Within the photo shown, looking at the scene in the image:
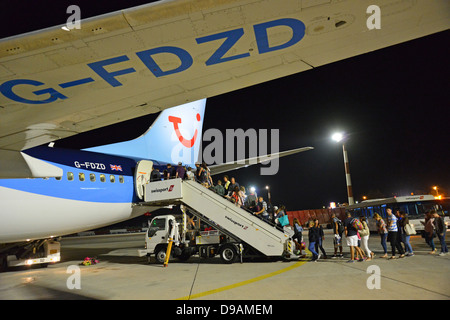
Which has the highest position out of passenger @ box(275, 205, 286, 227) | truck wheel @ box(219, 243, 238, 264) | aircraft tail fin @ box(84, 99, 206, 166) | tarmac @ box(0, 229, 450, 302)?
aircraft tail fin @ box(84, 99, 206, 166)

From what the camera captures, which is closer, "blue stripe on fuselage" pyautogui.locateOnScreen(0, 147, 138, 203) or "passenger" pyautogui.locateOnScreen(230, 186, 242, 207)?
"blue stripe on fuselage" pyautogui.locateOnScreen(0, 147, 138, 203)

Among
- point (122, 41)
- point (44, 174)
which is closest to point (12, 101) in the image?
point (122, 41)

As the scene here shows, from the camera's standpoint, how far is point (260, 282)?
290 inches

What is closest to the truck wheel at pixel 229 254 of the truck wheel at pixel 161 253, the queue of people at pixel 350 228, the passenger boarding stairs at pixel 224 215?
the passenger boarding stairs at pixel 224 215

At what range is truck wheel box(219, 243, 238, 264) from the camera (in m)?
11.0

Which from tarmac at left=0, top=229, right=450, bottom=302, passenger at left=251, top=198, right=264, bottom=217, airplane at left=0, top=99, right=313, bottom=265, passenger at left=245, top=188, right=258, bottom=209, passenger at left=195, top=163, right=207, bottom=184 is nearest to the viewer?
tarmac at left=0, top=229, right=450, bottom=302

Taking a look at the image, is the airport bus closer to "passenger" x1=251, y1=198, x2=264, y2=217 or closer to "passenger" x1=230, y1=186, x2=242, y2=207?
"passenger" x1=251, y1=198, x2=264, y2=217

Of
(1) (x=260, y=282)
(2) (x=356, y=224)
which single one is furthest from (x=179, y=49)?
(2) (x=356, y=224)

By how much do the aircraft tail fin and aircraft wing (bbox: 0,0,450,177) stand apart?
494 inches

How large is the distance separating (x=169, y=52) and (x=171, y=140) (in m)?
15.7

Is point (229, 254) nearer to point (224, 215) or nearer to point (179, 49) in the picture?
point (224, 215)

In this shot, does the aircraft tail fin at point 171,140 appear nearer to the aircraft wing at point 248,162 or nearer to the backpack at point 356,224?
the aircraft wing at point 248,162

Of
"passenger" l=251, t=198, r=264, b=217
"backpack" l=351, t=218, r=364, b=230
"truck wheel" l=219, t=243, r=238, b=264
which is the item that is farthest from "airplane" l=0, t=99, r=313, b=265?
"truck wheel" l=219, t=243, r=238, b=264

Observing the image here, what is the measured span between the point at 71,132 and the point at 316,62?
4.26m
